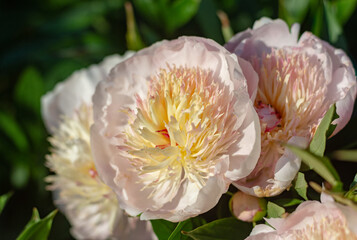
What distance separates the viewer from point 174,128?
0.66 metres

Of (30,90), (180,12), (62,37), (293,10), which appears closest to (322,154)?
(293,10)

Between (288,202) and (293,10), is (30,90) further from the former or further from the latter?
(288,202)

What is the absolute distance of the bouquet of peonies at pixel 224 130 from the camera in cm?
60

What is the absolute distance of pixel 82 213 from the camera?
929 mm

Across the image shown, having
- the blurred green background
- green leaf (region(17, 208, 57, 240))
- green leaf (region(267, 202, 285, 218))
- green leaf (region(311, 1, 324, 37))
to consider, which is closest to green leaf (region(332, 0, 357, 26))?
the blurred green background

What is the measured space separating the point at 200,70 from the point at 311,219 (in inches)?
10.0

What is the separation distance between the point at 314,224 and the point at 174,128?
22cm

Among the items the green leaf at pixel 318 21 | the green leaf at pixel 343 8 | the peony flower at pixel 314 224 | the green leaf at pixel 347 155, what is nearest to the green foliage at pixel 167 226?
the peony flower at pixel 314 224

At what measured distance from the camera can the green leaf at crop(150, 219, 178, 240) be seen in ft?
2.22

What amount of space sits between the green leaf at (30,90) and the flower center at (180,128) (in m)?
0.50

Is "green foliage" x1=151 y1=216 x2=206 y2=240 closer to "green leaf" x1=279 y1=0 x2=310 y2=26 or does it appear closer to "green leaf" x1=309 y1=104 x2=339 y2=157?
"green leaf" x1=309 y1=104 x2=339 y2=157

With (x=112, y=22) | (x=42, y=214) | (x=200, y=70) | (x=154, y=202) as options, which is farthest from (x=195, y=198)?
(x=112, y=22)

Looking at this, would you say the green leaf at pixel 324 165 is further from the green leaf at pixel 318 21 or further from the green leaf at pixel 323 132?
the green leaf at pixel 318 21

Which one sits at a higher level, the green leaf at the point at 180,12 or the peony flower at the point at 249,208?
the green leaf at the point at 180,12
